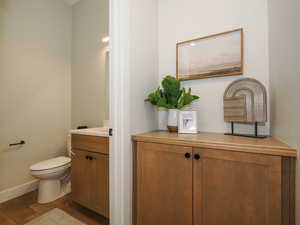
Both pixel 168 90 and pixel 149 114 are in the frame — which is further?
pixel 149 114

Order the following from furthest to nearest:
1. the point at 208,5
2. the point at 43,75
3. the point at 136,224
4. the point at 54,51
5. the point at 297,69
→ the point at 54,51 → the point at 43,75 → the point at 208,5 → the point at 136,224 → the point at 297,69

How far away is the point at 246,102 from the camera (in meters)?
0.97

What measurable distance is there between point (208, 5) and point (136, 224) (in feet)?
6.28

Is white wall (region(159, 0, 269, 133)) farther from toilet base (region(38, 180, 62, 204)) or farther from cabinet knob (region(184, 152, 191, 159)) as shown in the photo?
toilet base (region(38, 180, 62, 204))

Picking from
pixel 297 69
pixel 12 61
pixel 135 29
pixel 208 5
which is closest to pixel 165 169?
pixel 297 69

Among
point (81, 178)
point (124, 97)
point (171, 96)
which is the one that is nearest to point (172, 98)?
point (171, 96)

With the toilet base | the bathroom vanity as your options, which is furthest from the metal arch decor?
the toilet base

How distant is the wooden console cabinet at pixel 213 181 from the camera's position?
0.67 metres

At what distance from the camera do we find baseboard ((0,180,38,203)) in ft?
5.38

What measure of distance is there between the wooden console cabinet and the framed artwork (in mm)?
610

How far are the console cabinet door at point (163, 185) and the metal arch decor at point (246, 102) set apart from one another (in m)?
0.45

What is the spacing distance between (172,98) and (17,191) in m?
2.20

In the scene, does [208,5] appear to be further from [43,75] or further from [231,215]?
[43,75]

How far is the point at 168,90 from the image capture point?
1183mm
